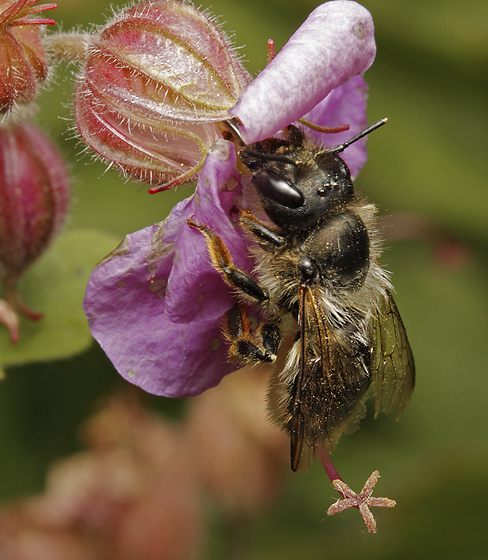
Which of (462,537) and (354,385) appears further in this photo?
(462,537)

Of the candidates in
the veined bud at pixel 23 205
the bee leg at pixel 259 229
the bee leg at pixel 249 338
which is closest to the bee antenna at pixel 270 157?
the bee leg at pixel 259 229

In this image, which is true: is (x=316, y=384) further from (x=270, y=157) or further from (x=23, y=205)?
(x=23, y=205)

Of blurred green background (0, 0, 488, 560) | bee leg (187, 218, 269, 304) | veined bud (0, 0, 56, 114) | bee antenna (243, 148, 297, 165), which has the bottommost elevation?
blurred green background (0, 0, 488, 560)

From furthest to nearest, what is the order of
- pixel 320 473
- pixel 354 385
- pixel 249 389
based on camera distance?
pixel 320 473 → pixel 249 389 → pixel 354 385

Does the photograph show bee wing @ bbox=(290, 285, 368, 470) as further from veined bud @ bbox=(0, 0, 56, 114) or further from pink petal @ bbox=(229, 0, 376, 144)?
veined bud @ bbox=(0, 0, 56, 114)

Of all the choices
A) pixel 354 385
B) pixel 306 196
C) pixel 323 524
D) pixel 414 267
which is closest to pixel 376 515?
pixel 323 524

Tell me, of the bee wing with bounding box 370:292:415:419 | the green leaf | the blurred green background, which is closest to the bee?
the bee wing with bounding box 370:292:415:419

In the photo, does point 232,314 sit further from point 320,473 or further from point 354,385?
point 320,473
